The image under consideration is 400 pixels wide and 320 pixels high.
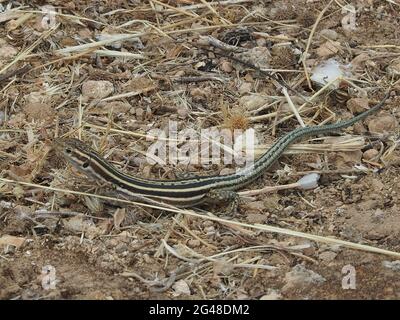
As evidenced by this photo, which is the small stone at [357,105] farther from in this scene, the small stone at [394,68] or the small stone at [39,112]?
the small stone at [39,112]

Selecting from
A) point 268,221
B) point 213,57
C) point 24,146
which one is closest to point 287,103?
point 213,57

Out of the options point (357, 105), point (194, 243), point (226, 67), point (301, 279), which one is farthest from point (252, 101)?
point (301, 279)

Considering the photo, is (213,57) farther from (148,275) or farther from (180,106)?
(148,275)

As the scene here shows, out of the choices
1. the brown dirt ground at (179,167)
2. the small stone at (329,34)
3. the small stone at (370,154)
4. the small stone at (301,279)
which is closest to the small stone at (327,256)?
the brown dirt ground at (179,167)

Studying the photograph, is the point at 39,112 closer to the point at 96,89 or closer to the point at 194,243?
the point at 96,89

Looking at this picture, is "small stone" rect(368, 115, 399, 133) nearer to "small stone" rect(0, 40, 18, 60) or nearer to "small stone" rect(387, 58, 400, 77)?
"small stone" rect(387, 58, 400, 77)

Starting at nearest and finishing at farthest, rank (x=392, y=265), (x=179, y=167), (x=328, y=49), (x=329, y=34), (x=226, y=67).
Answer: (x=392, y=265) < (x=179, y=167) < (x=226, y=67) < (x=328, y=49) < (x=329, y=34)
